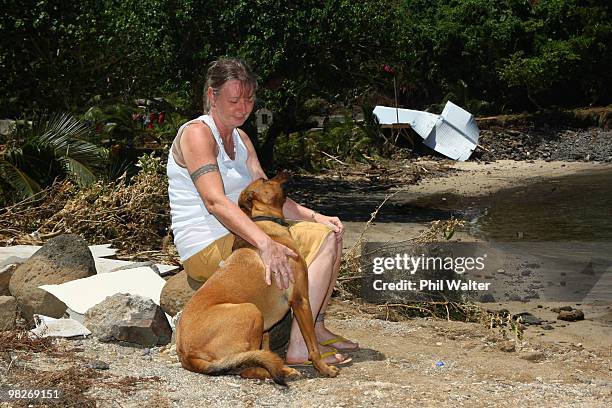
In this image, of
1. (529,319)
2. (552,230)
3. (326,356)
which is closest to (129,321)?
(326,356)

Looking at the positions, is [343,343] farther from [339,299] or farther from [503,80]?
[503,80]

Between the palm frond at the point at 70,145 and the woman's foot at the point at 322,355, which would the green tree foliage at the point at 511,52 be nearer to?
the palm frond at the point at 70,145

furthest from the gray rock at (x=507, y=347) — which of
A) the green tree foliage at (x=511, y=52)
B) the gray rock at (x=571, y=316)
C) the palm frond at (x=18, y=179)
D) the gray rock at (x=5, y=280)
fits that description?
the green tree foliage at (x=511, y=52)

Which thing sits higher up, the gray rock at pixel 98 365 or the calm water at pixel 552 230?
the gray rock at pixel 98 365

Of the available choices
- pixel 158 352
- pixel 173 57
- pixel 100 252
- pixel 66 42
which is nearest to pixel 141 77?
pixel 173 57

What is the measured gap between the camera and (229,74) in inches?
Answer: 225

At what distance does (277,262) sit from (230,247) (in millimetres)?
669

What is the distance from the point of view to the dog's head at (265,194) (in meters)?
5.43

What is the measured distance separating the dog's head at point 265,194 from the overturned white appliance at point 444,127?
25792 mm

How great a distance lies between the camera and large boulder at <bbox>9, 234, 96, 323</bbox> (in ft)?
22.5

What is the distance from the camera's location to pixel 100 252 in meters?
9.52

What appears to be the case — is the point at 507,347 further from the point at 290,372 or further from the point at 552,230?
the point at 552,230

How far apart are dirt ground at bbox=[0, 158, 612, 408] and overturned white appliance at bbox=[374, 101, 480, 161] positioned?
23.2 metres

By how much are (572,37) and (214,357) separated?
3262cm
